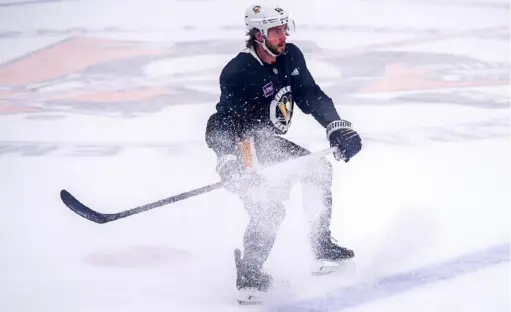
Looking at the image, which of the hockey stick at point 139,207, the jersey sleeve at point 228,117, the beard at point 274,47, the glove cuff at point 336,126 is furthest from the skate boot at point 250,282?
the beard at point 274,47

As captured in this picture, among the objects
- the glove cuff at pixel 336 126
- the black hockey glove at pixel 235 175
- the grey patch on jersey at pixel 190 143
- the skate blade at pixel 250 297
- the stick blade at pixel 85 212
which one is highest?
the glove cuff at pixel 336 126

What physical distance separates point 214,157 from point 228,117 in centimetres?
159

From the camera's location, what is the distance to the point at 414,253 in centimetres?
275

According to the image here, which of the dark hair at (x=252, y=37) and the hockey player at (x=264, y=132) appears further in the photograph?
the dark hair at (x=252, y=37)

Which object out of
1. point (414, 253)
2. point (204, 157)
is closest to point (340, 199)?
point (414, 253)

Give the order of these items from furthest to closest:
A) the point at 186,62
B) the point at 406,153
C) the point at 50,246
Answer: the point at 186,62 < the point at 406,153 < the point at 50,246

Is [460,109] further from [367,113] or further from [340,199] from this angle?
[340,199]

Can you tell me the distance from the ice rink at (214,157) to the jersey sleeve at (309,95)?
1.68 ft

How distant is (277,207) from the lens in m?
2.48

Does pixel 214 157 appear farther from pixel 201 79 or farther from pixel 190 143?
pixel 201 79

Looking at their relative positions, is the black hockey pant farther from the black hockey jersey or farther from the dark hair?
the dark hair

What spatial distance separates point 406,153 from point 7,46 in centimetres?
378

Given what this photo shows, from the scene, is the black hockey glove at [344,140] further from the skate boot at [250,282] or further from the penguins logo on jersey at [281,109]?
the skate boot at [250,282]

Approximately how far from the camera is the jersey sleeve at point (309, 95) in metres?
2.67
